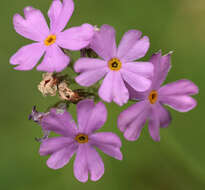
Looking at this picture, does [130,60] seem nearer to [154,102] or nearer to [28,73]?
[154,102]

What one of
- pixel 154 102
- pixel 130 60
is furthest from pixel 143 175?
pixel 130 60

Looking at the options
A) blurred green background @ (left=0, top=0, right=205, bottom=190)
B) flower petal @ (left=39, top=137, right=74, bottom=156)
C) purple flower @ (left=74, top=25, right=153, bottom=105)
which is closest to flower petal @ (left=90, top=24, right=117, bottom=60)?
purple flower @ (left=74, top=25, right=153, bottom=105)

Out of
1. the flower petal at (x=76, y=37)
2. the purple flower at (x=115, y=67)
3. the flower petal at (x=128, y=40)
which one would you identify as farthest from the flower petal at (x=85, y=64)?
the flower petal at (x=128, y=40)

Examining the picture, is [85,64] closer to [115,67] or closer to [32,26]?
[115,67]

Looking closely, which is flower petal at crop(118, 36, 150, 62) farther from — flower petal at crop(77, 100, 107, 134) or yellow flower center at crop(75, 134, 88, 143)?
yellow flower center at crop(75, 134, 88, 143)

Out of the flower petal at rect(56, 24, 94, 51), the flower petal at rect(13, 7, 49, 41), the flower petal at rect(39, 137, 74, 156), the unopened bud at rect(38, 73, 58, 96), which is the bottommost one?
the flower petal at rect(39, 137, 74, 156)
